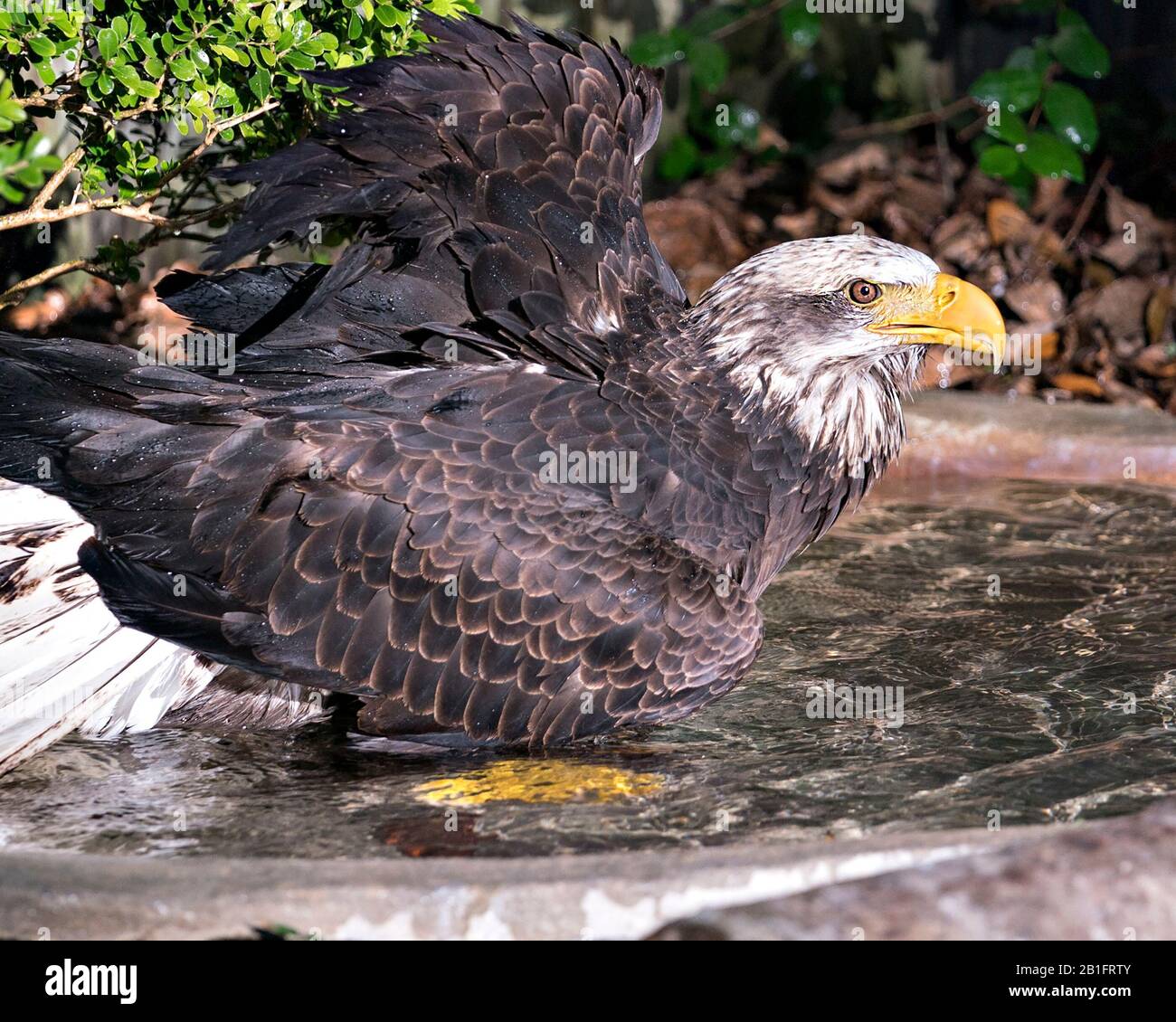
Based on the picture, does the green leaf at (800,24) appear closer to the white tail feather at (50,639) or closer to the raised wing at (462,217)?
the raised wing at (462,217)

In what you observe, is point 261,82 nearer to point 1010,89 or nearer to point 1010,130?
point 1010,130

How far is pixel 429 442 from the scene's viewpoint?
403 cm

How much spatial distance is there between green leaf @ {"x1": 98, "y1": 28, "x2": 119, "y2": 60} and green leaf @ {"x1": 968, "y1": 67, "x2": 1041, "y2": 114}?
5.24 meters

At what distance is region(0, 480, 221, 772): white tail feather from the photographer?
4121mm

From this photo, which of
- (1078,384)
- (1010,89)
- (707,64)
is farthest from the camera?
(707,64)

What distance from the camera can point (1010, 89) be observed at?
26.5 feet

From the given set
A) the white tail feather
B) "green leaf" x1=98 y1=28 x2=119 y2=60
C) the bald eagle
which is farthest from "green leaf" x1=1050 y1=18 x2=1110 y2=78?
the white tail feather

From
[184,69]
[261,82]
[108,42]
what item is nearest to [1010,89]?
[261,82]

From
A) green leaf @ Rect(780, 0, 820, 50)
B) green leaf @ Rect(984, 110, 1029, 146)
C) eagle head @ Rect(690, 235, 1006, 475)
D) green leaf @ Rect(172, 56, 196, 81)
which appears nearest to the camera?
green leaf @ Rect(172, 56, 196, 81)

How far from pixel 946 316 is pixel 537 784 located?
1691 millimetres

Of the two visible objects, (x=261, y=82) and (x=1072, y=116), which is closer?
(x=261, y=82)

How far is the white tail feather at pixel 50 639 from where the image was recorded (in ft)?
13.5

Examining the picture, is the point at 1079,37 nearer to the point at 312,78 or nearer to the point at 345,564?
the point at 312,78

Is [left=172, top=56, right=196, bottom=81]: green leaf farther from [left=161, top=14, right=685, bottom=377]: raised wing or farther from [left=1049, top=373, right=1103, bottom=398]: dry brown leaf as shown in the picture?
[left=1049, top=373, right=1103, bottom=398]: dry brown leaf
